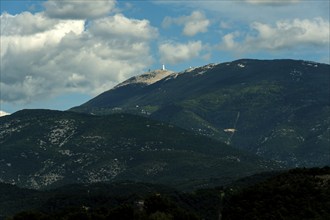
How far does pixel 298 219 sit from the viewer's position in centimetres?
17362

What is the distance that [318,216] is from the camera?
172375 millimetres

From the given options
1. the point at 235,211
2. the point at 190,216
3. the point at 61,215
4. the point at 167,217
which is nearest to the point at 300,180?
the point at 235,211

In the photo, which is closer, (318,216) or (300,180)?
(318,216)

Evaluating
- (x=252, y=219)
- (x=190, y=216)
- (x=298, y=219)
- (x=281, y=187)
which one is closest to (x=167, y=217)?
(x=190, y=216)

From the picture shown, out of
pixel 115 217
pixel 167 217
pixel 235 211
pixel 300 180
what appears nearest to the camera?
pixel 167 217

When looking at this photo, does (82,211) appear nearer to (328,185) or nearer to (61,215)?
(61,215)

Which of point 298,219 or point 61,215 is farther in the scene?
point 61,215

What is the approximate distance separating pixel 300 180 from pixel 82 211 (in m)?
66.1

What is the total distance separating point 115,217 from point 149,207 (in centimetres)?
1230

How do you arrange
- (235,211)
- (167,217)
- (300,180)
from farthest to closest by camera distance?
(300,180) < (235,211) < (167,217)

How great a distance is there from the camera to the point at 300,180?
199 m

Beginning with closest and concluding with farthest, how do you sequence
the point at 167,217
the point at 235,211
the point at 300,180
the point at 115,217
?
the point at 167,217, the point at 115,217, the point at 235,211, the point at 300,180

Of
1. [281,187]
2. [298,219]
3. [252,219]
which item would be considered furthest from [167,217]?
[281,187]

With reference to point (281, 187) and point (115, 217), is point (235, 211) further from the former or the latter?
point (115, 217)
